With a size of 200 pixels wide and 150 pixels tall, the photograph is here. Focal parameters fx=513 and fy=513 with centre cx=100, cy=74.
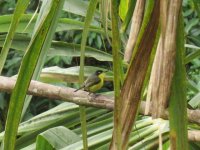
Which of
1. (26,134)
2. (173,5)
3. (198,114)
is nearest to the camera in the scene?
(173,5)

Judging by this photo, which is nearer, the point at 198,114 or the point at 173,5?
the point at 173,5

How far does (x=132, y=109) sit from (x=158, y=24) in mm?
74

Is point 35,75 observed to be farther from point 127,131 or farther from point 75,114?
point 75,114

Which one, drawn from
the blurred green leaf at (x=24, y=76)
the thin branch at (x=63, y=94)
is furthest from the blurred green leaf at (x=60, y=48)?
the blurred green leaf at (x=24, y=76)

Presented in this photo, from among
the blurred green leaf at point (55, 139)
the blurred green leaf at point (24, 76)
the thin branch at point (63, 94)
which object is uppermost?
the blurred green leaf at point (24, 76)

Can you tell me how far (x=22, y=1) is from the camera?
43cm

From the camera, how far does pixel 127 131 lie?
1.35 feet

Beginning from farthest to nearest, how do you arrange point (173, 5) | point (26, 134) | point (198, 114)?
point (26, 134) < point (198, 114) < point (173, 5)

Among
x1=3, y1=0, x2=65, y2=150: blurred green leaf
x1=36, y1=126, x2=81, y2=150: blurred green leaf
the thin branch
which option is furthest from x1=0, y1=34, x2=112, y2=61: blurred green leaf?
x1=3, y1=0, x2=65, y2=150: blurred green leaf

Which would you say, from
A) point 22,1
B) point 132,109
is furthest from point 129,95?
point 22,1

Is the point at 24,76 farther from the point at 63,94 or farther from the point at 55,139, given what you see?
the point at 63,94

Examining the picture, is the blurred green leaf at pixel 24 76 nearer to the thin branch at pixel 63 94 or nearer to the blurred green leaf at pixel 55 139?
the blurred green leaf at pixel 55 139

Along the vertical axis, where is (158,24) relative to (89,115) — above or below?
above

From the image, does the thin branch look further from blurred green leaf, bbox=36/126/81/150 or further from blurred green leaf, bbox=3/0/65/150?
blurred green leaf, bbox=3/0/65/150
